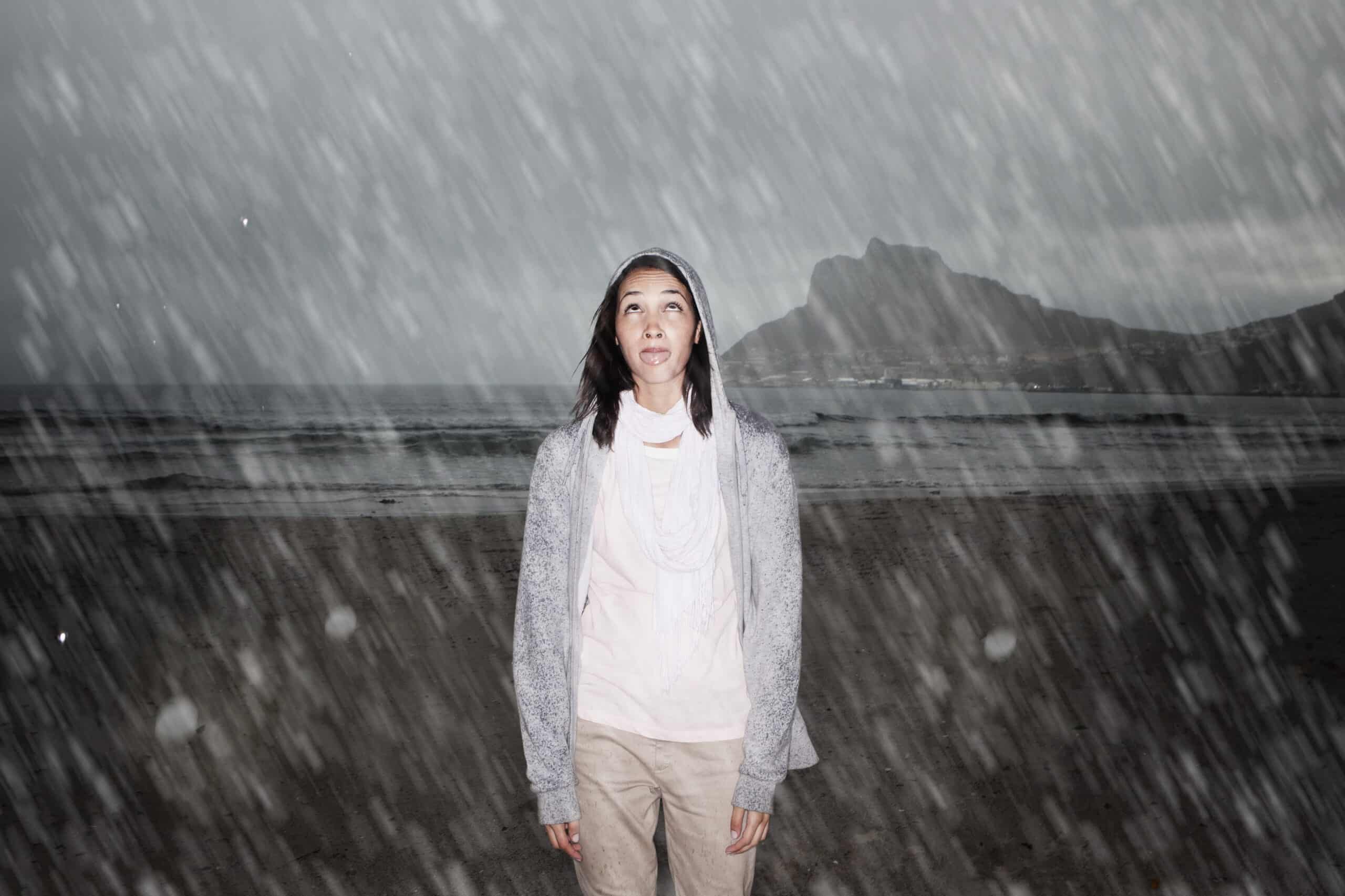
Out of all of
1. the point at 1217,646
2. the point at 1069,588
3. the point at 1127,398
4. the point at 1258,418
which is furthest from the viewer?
the point at 1127,398

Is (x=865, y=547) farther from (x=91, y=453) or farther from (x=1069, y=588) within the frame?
(x=91, y=453)

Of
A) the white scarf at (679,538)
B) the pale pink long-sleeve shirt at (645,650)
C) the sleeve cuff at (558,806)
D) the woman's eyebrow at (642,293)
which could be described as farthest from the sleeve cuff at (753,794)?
the woman's eyebrow at (642,293)

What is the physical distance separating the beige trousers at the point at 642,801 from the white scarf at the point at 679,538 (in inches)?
7.0

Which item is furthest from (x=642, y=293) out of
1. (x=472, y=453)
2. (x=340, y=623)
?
(x=472, y=453)

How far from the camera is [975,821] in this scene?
11.9ft

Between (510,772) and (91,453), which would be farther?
(91,453)

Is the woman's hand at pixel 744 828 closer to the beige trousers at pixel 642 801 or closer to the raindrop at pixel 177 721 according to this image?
the beige trousers at pixel 642 801

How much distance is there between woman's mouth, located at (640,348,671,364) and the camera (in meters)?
1.87

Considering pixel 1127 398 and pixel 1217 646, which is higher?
pixel 1127 398

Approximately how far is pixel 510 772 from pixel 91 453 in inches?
882

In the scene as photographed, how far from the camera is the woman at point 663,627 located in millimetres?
1820

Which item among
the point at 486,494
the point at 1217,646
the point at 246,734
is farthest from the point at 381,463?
the point at 1217,646

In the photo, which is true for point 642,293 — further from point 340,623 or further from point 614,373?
point 340,623

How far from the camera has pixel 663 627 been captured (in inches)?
72.3
